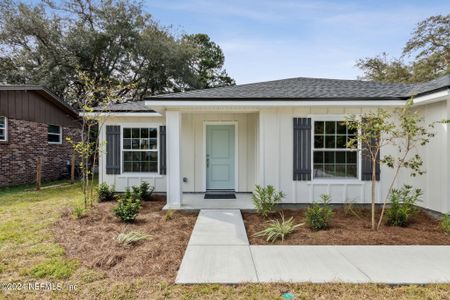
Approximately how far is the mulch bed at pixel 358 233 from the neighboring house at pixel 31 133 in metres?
10.5

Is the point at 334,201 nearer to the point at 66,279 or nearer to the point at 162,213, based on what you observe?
the point at 162,213

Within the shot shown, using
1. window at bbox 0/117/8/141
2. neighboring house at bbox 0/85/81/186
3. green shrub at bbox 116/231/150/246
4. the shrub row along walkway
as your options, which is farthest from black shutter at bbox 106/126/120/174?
window at bbox 0/117/8/141

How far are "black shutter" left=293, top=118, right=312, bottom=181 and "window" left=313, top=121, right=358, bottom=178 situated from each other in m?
0.20

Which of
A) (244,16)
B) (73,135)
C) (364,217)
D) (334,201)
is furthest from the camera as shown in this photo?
(73,135)

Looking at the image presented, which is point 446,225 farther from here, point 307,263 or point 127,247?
point 127,247

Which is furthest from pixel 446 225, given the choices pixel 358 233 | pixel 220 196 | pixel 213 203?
pixel 220 196

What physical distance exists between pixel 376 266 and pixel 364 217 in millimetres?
2783

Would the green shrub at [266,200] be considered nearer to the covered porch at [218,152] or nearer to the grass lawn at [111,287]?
the covered porch at [218,152]

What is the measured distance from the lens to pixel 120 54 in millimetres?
18672

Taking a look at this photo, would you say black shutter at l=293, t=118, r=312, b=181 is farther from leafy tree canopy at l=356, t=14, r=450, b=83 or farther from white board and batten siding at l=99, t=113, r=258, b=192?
leafy tree canopy at l=356, t=14, r=450, b=83

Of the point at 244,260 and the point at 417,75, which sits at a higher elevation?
the point at 417,75

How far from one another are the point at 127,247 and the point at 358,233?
4000mm

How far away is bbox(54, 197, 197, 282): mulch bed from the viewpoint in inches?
145

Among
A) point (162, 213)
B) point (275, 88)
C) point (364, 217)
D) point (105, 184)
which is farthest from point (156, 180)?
point (364, 217)
